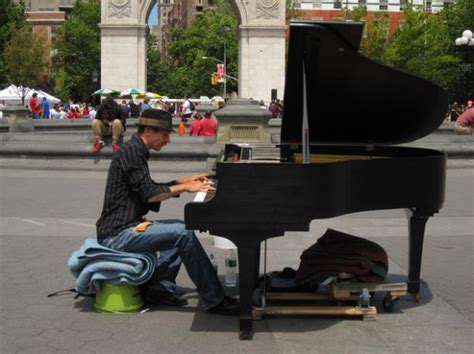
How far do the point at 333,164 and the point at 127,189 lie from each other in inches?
66.9

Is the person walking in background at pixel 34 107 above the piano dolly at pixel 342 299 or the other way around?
above

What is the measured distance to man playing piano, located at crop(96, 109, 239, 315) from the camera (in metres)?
→ 5.59

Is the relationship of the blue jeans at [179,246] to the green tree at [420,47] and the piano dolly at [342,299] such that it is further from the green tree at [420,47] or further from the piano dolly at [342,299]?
the green tree at [420,47]

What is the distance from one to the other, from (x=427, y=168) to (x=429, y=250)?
3.00m

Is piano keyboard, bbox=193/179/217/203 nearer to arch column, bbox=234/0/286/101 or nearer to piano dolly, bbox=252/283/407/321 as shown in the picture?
piano dolly, bbox=252/283/407/321

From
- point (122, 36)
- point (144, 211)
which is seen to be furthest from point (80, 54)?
point (144, 211)

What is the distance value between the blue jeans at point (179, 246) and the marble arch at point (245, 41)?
41016mm

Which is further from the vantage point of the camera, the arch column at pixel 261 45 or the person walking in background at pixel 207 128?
the arch column at pixel 261 45

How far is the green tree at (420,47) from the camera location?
2298 inches

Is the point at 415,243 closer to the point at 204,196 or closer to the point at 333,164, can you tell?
the point at 333,164

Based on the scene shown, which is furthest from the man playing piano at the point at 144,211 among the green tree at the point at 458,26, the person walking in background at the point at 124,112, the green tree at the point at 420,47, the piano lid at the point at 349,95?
the green tree at the point at 458,26

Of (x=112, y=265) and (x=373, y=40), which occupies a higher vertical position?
(x=373, y=40)

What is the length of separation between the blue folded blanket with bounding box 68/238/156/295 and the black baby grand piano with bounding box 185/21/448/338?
2.63 feet

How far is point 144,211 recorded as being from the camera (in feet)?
19.2
